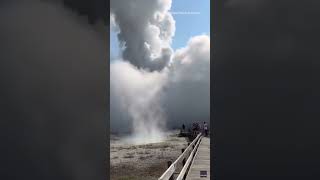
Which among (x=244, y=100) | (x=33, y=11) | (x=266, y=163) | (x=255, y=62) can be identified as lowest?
(x=266, y=163)

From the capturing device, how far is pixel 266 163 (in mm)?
4172

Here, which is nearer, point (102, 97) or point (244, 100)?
point (244, 100)

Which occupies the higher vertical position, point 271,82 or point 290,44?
point 290,44

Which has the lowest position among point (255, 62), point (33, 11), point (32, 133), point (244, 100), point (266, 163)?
point (266, 163)

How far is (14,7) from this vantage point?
14.2 feet

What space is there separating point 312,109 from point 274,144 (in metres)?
0.47

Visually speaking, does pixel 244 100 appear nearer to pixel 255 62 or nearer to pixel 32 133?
pixel 255 62

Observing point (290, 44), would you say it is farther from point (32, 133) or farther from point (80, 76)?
point (32, 133)

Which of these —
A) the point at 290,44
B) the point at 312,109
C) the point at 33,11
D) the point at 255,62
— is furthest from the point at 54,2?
the point at 312,109

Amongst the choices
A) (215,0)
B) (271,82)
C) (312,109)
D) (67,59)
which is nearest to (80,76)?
(67,59)

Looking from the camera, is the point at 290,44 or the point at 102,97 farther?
the point at 102,97

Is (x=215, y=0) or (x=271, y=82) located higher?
(x=215, y=0)

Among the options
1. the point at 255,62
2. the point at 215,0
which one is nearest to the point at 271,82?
the point at 255,62

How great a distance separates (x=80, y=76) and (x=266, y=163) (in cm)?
198
